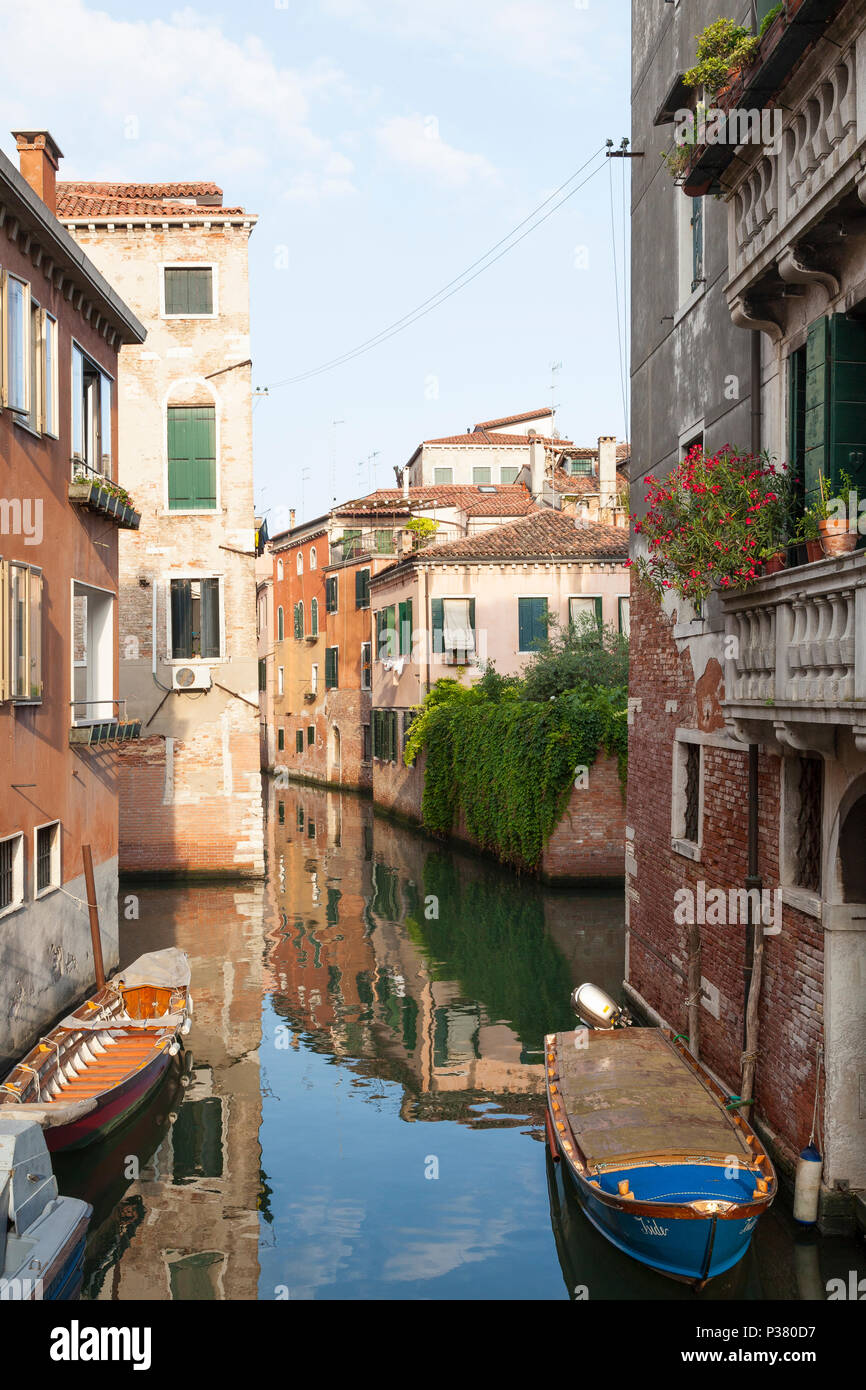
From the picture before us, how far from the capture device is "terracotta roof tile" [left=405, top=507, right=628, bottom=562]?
3328cm

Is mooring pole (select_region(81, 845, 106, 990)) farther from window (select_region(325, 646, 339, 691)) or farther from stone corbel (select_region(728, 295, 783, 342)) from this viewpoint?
window (select_region(325, 646, 339, 691))

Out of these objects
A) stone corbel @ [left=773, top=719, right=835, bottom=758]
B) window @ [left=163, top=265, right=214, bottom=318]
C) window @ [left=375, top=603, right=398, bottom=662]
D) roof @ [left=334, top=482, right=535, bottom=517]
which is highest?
window @ [left=163, top=265, right=214, bottom=318]

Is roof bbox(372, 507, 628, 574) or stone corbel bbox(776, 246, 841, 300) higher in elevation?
roof bbox(372, 507, 628, 574)

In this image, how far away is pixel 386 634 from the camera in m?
38.9

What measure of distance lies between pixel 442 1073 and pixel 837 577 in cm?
782

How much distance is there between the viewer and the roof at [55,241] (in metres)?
11.6

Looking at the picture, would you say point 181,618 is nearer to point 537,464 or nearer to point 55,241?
point 55,241

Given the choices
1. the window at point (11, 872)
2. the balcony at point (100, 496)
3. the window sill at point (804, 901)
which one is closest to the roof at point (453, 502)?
the balcony at point (100, 496)

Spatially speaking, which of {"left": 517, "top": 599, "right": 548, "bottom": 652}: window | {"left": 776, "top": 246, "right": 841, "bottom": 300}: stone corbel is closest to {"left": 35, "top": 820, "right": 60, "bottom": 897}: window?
{"left": 776, "top": 246, "right": 841, "bottom": 300}: stone corbel

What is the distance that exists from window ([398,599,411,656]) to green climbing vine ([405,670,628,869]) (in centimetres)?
329

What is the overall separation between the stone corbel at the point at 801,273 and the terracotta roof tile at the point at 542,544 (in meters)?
24.7

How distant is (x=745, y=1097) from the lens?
9789 millimetres

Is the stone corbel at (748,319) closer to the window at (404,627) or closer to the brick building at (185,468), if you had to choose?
the brick building at (185,468)
